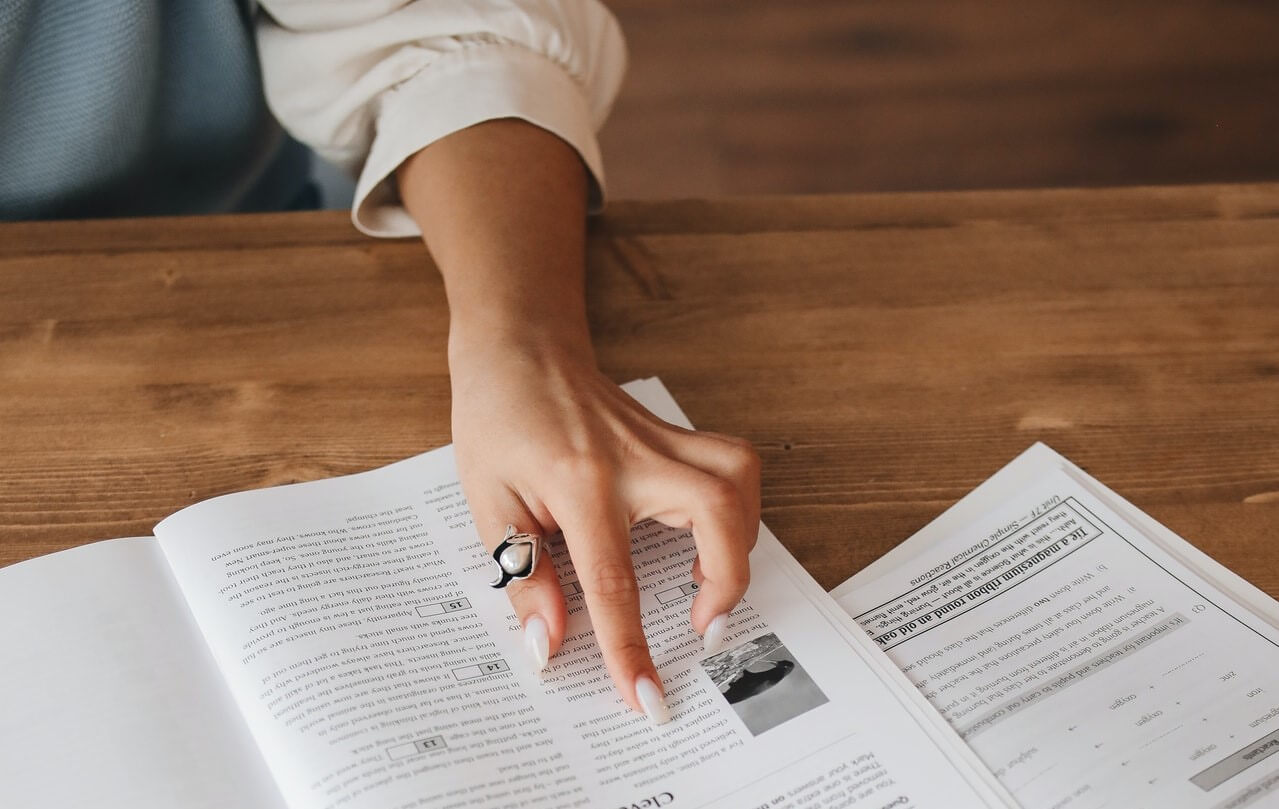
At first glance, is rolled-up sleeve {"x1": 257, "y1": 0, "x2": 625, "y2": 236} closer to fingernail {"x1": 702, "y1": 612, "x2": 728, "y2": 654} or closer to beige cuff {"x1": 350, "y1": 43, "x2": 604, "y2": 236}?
beige cuff {"x1": 350, "y1": 43, "x2": 604, "y2": 236}

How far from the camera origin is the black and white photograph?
1.50 feet

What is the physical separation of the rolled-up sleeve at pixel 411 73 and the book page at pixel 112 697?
0.98ft

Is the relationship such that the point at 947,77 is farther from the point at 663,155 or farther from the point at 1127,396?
the point at 1127,396

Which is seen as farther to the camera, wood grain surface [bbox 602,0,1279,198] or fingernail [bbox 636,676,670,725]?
wood grain surface [bbox 602,0,1279,198]

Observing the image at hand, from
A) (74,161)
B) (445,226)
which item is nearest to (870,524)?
(445,226)

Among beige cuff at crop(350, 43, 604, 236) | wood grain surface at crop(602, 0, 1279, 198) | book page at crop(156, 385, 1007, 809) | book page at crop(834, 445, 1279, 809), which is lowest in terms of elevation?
wood grain surface at crop(602, 0, 1279, 198)

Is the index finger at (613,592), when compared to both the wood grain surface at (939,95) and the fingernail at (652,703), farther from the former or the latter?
the wood grain surface at (939,95)

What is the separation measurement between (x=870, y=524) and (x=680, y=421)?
121mm

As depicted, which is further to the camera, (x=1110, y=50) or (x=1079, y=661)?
(x=1110, y=50)

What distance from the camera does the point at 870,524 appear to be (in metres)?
0.56

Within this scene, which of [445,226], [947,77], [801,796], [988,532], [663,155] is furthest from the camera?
[947,77]

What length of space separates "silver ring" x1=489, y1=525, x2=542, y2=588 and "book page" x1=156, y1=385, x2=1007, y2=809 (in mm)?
22

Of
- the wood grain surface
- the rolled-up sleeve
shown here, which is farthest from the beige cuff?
the wood grain surface

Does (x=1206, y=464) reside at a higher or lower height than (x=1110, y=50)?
higher
